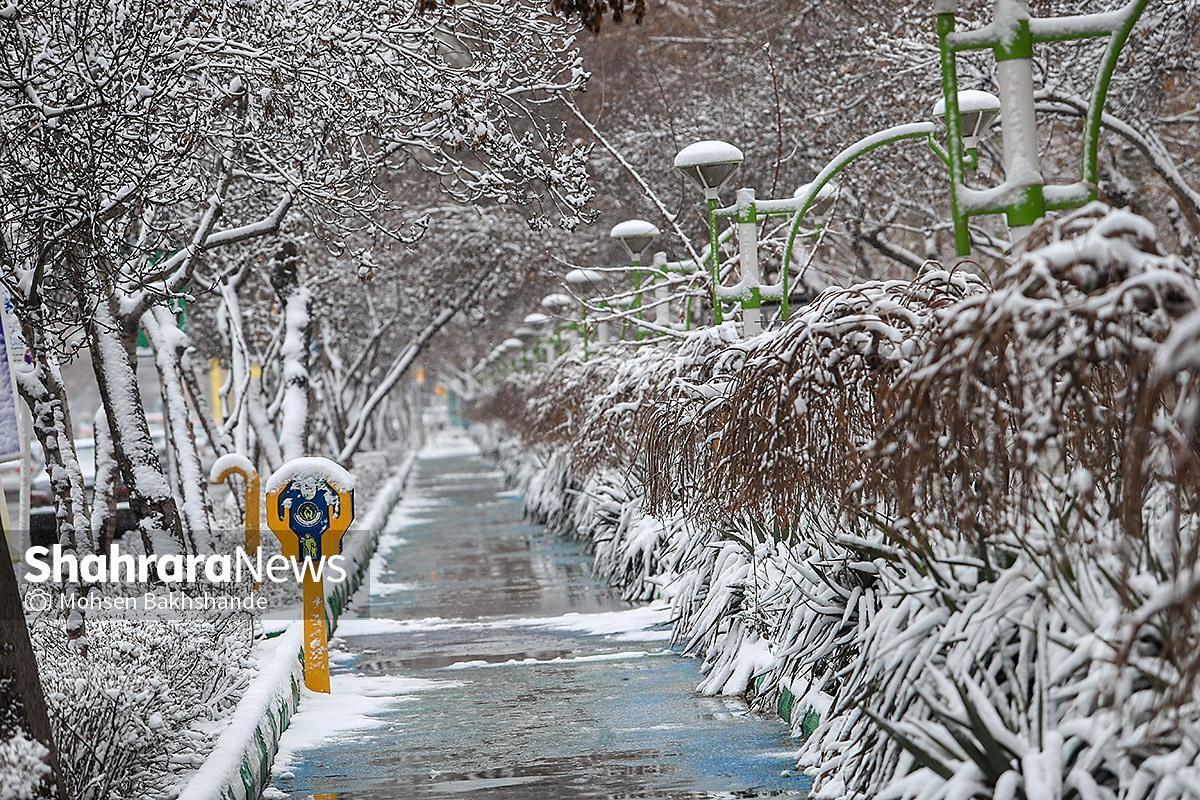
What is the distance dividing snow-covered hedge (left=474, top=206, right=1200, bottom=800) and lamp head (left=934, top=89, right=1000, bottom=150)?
11.6ft

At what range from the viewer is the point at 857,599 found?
25.2 ft

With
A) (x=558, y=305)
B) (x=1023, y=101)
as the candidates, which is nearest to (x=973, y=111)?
(x=1023, y=101)

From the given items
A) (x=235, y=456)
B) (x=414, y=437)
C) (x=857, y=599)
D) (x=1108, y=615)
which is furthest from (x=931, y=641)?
(x=414, y=437)

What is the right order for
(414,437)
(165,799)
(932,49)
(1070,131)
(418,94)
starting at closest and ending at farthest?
(165,799) < (418,94) < (932,49) < (1070,131) < (414,437)

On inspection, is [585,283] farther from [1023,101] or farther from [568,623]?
[1023,101]

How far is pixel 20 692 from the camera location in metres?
6.31

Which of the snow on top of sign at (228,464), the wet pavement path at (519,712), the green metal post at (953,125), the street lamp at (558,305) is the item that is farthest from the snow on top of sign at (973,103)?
the street lamp at (558,305)

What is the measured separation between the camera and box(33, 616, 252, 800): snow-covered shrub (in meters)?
7.13

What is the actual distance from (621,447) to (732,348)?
578 centimetres

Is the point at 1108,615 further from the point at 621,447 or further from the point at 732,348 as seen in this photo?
the point at 621,447

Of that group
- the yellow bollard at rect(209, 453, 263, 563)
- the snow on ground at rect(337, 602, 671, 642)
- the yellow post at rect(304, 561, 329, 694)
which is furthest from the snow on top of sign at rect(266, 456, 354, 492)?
the yellow bollard at rect(209, 453, 263, 563)

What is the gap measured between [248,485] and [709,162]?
5.65 meters

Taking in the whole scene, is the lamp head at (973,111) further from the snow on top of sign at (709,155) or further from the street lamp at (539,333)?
the street lamp at (539,333)

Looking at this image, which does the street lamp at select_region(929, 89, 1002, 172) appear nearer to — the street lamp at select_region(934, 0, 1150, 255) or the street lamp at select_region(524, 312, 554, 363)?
the street lamp at select_region(934, 0, 1150, 255)
